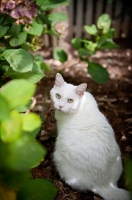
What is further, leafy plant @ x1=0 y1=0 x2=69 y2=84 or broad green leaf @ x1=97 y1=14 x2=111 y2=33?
broad green leaf @ x1=97 y1=14 x2=111 y2=33

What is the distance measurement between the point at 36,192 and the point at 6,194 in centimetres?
15

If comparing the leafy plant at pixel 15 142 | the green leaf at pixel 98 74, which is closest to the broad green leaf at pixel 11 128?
the leafy plant at pixel 15 142

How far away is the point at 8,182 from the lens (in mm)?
869

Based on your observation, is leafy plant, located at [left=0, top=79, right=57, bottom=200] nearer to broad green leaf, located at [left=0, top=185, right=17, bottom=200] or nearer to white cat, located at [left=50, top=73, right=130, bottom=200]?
broad green leaf, located at [left=0, top=185, right=17, bottom=200]

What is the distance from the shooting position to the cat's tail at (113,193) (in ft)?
5.38

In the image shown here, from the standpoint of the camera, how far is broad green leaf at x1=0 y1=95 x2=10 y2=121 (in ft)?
2.70

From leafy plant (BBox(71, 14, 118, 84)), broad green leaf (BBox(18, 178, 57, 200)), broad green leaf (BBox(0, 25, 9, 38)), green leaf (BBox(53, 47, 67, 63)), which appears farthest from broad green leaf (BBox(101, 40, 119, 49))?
broad green leaf (BBox(18, 178, 57, 200))

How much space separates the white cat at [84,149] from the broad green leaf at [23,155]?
0.95 metres

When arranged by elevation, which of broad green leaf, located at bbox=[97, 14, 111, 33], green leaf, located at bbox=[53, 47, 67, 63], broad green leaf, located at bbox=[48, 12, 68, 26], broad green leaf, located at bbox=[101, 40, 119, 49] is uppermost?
broad green leaf, located at bbox=[48, 12, 68, 26]

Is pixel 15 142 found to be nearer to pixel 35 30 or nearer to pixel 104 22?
pixel 35 30

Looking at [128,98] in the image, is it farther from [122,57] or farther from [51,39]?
[51,39]

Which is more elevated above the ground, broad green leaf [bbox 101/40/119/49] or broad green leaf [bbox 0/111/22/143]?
broad green leaf [bbox 0/111/22/143]

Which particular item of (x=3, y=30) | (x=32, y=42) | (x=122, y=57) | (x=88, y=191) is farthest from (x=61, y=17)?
(x=88, y=191)

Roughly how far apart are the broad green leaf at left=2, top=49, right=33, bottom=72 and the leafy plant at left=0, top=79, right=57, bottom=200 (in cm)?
79
